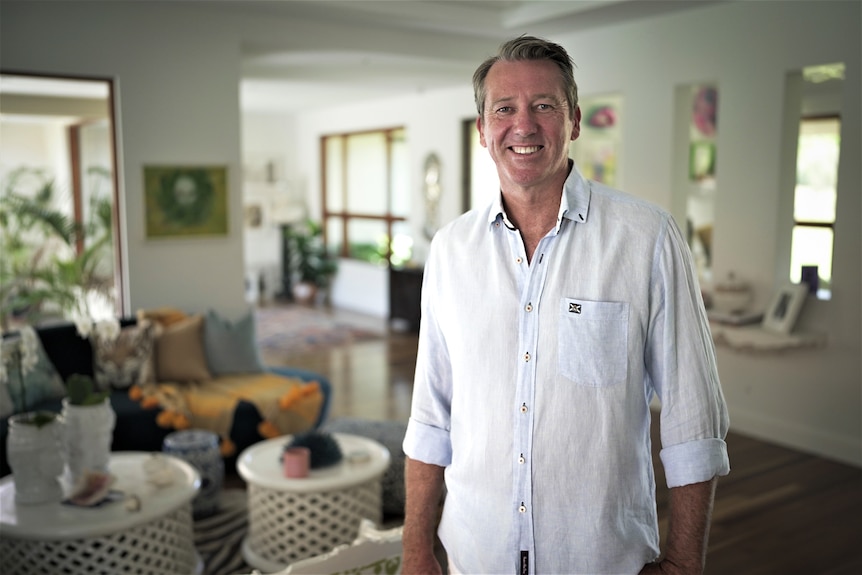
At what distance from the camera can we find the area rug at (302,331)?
7676 millimetres

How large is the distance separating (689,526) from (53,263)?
5.46 meters

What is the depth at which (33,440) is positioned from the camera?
9.10 ft

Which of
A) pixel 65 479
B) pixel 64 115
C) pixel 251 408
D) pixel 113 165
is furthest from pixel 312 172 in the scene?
pixel 65 479

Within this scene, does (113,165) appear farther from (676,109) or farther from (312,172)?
(312,172)

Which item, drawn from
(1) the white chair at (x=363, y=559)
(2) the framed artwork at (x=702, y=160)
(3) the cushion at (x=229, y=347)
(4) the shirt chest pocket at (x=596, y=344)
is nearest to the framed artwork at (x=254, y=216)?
(3) the cushion at (x=229, y=347)

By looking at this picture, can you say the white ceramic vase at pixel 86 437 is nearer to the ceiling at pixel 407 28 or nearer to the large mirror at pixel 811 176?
the ceiling at pixel 407 28

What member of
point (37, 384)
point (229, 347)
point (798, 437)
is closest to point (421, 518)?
point (37, 384)

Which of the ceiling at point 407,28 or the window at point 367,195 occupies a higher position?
the ceiling at point 407,28

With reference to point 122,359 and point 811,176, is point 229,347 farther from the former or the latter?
point 811,176

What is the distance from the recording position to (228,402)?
14.0 ft

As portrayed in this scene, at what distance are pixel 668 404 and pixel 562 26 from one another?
177 inches

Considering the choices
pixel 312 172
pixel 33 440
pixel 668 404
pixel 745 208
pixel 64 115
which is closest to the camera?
pixel 668 404

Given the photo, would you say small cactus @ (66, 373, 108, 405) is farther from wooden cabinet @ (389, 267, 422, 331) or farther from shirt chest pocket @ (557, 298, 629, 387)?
wooden cabinet @ (389, 267, 422, 331)

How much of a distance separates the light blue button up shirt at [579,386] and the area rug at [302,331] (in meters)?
6.09
